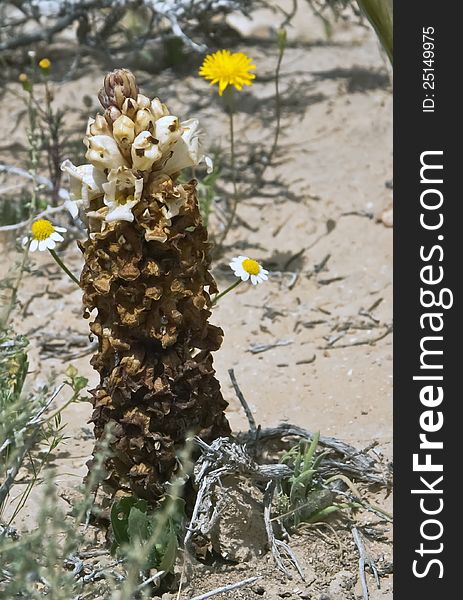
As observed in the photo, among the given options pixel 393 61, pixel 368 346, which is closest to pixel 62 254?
pixel 368 346

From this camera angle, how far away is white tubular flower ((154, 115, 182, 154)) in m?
2.50

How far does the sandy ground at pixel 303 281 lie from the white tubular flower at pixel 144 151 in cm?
79

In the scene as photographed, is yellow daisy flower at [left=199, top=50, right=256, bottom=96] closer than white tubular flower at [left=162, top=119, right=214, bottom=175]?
No

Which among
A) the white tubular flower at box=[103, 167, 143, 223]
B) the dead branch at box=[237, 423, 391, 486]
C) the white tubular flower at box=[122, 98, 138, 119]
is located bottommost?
the dead branch at box=[237, 423, 391, 486]

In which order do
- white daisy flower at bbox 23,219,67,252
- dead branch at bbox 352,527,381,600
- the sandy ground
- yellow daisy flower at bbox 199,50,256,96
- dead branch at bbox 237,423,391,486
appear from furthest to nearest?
yellow daisy flower at bbox 199,50,256,96
the sandy ground
dead branch at bbox 237,423,391,486
white daisy flower at bbox 23,219,67,252
dead branch at bbox 352,527,381,600

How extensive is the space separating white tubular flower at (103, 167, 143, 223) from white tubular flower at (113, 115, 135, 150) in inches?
2.4

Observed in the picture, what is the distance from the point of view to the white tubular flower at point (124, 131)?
248 cm

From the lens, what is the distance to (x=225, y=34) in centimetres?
622

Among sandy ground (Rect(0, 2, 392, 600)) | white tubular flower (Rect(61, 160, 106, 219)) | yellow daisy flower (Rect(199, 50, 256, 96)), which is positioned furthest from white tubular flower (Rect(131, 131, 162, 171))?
yellow daisy flower (Rect(199, 50, 256, 96))

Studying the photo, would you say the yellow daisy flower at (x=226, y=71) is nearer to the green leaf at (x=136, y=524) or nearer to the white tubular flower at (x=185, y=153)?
the white tubular flower at (x=185, y=153)

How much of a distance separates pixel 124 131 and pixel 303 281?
204 cm

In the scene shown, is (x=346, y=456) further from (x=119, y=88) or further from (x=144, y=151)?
(x=119, y=88)

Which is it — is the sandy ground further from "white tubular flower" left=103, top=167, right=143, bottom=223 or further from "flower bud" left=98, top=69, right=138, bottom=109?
"flower bud" left=98, top=69, right=138, bottom=109

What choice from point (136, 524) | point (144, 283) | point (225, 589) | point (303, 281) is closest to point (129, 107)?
point (144, 283)
